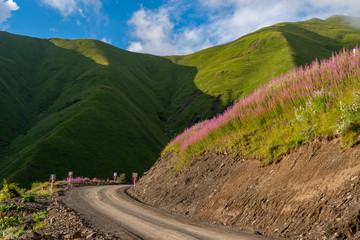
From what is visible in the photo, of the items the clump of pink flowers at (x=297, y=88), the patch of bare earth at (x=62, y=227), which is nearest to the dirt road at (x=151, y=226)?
the patch of bare earth at (x=62, y=227)

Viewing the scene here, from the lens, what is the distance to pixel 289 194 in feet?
27.8

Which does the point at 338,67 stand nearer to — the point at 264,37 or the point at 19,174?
the point at 19,174

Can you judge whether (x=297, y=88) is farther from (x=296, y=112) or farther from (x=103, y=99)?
(x=103, y=99)

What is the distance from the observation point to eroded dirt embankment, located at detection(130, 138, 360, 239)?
21.7 ft

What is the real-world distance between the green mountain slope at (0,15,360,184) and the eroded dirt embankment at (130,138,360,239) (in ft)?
177

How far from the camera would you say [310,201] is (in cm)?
752

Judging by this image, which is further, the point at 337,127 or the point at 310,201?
the point at 337,127

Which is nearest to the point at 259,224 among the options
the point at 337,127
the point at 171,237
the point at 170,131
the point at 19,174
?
the point at 171,237

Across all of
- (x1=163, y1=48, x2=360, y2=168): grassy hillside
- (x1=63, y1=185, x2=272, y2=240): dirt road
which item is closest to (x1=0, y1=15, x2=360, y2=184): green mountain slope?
(x1=63, y1=185, x2=272, y2=240): dirt road

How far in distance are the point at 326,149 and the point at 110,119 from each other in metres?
87.4

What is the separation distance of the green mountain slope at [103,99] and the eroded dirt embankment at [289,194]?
53953mm

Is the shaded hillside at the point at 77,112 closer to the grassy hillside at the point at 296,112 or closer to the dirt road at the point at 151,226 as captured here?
the dirt road at the point at 151,226

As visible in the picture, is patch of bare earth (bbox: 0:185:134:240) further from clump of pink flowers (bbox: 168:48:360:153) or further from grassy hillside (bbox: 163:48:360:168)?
clump of pink flowers (bbox: 168:48:360:153)

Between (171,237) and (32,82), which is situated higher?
(32,82)
